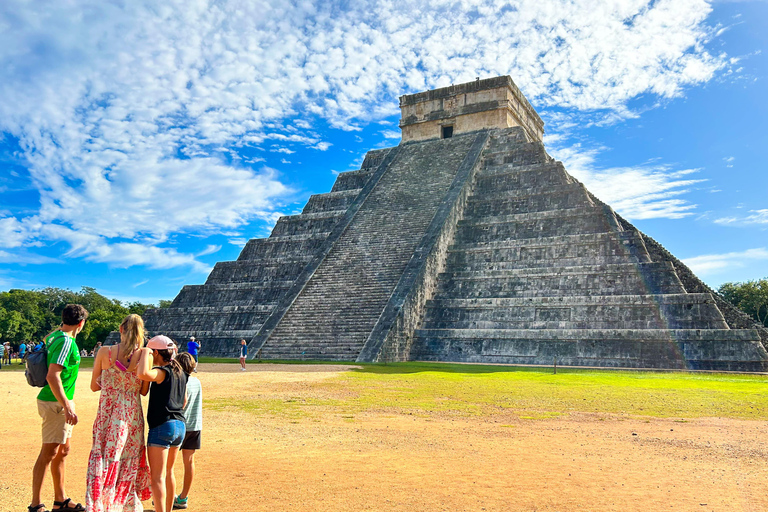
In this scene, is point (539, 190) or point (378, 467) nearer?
point (378, 467)

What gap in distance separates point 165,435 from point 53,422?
894mm

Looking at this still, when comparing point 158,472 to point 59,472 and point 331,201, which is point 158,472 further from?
point 331,201

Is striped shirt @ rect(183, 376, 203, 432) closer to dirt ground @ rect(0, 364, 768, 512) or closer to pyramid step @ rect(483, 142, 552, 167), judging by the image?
dirt ground @ rect(0, 364, 768, 512)

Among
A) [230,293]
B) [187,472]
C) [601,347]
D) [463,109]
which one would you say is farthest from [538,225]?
[187,472]

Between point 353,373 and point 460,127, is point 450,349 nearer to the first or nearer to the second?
point 353,373

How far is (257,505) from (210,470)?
3.76 ft

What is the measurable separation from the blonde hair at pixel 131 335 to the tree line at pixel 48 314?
87.4 feet

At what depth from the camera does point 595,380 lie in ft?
41.3

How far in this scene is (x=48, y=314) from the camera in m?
50.9

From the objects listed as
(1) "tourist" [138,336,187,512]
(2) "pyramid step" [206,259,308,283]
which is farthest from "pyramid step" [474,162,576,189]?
(1) "tourist" [138,336,187,512]

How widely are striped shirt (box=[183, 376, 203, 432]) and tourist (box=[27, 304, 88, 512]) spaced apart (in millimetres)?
739

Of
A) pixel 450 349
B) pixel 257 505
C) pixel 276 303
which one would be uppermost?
pixel 276 303

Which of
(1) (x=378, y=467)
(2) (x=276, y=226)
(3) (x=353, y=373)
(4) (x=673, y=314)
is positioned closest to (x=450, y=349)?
(3) (x=353, y=373)

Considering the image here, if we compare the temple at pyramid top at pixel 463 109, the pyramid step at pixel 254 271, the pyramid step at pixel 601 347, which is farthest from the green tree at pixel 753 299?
the pyramid step at pixel 254 271
